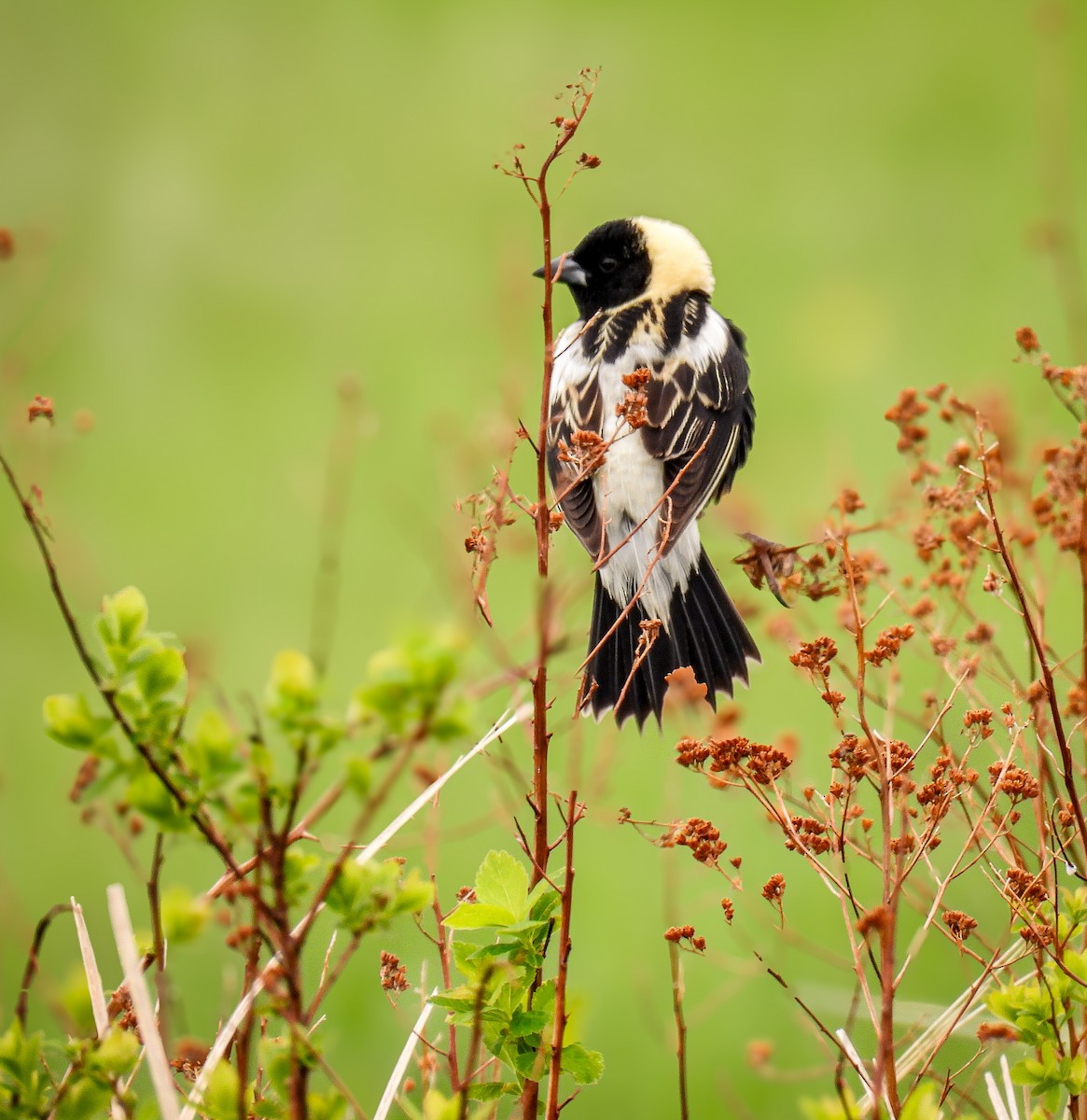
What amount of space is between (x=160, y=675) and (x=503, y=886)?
44 centimetres

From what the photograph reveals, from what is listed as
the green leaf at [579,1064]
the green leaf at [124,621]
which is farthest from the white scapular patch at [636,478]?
the green leaf at [124,621]

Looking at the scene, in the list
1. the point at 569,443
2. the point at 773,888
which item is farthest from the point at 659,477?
the point at 773,888

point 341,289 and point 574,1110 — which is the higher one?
point 341,289

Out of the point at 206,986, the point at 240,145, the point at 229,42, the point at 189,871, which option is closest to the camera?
the point at 206,986

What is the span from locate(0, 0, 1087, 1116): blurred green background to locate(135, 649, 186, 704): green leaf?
3.42 feet

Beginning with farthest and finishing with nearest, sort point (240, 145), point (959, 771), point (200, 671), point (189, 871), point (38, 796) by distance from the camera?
point (240, 145), point (38, 796), point (189, 871), point (959, 771), point (200, 671)

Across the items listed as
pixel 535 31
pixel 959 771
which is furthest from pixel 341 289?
pixel 959 771

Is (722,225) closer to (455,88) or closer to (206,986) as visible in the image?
(455,88)

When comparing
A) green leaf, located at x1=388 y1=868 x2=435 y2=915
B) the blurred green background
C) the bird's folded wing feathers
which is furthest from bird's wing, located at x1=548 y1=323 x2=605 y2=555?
green leaf, located at x1=388 y1=868 x2=435 y2=915

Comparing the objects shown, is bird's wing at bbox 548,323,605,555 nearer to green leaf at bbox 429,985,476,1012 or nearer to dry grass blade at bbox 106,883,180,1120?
green leaf at bbox 429,985,476,1012

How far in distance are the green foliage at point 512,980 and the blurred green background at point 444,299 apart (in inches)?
29.0

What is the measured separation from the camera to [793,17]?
8.36 m

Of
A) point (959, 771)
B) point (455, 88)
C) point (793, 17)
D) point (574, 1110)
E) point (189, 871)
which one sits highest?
point (793, 17)

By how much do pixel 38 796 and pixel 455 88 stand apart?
206 inches
